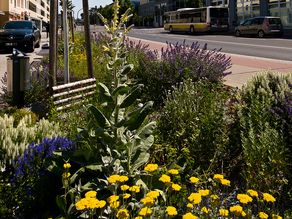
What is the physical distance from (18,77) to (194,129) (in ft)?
11.8

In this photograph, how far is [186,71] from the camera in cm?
715

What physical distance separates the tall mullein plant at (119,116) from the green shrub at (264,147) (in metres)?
1.02

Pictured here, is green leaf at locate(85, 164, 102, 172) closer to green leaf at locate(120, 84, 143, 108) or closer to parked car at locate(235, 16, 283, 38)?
green leaf at locate(120, 84, 143, 108)

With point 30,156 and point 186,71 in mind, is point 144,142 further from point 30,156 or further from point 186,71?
point 186,71

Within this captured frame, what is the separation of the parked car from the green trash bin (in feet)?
111

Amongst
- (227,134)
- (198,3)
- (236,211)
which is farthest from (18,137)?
(198,3)

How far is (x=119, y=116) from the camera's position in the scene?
3350 mm

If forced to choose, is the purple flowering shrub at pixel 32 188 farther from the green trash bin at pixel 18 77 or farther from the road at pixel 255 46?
the road at pixel 255 46

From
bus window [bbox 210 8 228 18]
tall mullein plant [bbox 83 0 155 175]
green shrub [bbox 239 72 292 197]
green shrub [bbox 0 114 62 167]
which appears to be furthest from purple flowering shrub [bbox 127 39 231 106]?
bus window [bbox 210 8 228 18]

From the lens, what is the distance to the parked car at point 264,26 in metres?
37.6

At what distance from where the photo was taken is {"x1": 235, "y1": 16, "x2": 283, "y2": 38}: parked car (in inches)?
1481

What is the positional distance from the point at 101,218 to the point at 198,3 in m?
91.0

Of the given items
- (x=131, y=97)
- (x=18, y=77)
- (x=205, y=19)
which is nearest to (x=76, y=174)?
Answer: (x=131, y=97)

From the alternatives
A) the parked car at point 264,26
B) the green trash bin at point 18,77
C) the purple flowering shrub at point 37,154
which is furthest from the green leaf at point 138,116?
the parked car at point 264,26
